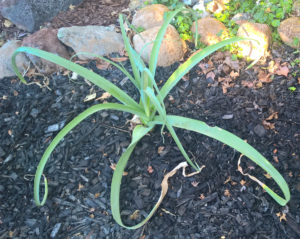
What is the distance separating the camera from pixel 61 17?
2328 mm

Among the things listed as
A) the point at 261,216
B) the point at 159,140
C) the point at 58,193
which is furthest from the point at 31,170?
the point at 261,216

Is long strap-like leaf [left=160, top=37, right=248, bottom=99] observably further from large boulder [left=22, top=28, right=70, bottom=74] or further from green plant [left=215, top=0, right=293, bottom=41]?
large boulder [left=22, top=28, right=70, bottom=74]

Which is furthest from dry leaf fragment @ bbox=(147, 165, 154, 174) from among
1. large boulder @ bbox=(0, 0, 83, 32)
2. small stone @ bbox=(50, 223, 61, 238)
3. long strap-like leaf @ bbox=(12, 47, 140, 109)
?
large boulder @ bbox=(0, 0, 83, 32)

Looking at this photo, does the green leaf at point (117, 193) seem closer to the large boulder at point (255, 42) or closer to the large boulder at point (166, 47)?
the large boulder at point (166, 47)

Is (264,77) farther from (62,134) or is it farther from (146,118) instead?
(62,134)

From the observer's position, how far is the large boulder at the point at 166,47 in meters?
1.85

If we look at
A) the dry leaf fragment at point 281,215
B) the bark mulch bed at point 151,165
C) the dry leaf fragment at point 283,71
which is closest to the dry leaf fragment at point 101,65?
the bark mulch bed at point 151,165

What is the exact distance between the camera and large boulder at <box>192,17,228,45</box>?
1.95m

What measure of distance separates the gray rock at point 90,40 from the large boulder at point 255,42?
2.69ft

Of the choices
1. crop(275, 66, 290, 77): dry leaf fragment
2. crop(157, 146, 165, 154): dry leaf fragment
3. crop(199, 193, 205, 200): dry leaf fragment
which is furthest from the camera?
crop(275, 66, 290, 77): dry leaf fragment

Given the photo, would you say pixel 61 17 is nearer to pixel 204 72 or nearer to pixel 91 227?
pixel 204 72

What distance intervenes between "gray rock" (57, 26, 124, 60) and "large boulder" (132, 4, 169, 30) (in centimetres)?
19

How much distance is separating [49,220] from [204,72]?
3.96ft

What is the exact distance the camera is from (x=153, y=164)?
147 centimetres
